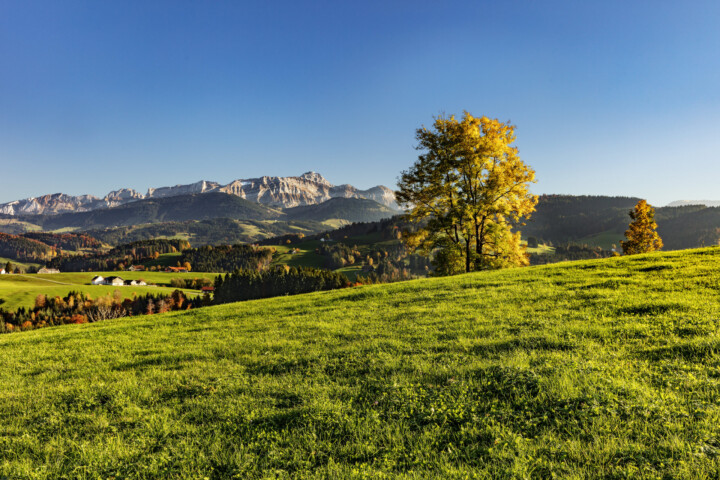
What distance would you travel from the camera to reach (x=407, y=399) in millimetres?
7121

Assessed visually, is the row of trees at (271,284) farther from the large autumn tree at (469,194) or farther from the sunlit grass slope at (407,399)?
the sunlit grass slope at (407,399)

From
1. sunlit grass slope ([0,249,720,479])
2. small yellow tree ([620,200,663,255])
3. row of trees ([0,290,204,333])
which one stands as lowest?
row of trees ([0,290,204,333])

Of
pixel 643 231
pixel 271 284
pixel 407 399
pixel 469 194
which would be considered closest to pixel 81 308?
pixel 271 284

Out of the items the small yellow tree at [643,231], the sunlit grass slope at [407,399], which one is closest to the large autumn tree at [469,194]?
the sunlit grass slope at [407,399]

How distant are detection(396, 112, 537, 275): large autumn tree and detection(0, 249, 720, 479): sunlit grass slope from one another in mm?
18954

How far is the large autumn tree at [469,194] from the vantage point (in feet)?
104

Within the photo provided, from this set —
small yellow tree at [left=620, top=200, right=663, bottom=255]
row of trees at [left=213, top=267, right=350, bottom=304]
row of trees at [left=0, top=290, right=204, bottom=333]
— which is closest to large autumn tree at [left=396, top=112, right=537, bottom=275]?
small yellow tree at [left=620, top=200, right=663, bottom=255]

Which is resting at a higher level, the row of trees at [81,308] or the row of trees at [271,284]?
the row of trees at [271,284]

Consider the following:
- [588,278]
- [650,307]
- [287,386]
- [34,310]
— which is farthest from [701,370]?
[34,310]

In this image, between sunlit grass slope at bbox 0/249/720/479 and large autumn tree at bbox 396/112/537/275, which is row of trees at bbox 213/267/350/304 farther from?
sunlit grass slope at bbox 0/249/720/479

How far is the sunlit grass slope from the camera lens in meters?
5.21

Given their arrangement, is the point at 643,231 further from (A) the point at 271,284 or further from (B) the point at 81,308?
(B) the point at 81,308

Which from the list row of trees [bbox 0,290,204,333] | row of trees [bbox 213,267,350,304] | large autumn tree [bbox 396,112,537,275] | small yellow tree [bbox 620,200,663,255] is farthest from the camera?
row of trees [bbox 213,267,350,304]

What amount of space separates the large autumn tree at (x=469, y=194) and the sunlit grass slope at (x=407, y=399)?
18954 mm
